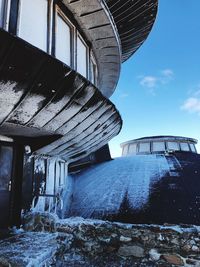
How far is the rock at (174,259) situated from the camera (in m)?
3.83

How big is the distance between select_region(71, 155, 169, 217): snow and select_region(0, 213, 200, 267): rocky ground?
990 millimetres

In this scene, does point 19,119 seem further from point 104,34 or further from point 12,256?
point 104,34

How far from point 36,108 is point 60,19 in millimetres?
1748

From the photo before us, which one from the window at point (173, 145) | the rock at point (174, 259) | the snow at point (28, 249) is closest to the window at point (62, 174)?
the snow at point (28, 249)

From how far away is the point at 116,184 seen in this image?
6.10 metres

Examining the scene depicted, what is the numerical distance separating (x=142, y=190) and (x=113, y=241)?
168 cm

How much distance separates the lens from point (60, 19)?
3.95m

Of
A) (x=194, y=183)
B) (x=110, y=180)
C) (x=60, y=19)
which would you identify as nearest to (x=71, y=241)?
(x=110, y=180)

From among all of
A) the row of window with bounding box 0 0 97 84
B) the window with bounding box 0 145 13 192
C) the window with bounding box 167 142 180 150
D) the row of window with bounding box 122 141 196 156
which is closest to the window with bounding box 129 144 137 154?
the row of window with bounding box 122 141 196 156

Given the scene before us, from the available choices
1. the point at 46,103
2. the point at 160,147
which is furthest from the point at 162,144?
the point at 46,103

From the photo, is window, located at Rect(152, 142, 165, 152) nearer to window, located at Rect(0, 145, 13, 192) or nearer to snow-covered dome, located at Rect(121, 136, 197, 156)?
snow-covered dome, located at Rect(121, 136, 197, 156)

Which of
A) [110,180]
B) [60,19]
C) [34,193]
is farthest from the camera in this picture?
[110,180]

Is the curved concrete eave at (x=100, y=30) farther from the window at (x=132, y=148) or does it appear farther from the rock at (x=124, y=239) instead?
the window at (x=132, y=148)

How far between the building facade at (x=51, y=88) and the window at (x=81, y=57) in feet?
0.06
